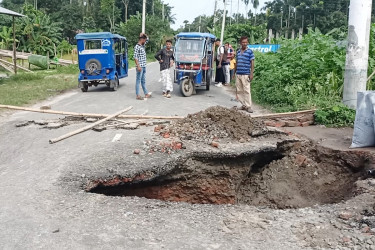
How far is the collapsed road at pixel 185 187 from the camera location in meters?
3.25

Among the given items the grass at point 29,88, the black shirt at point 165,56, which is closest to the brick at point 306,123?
A: the black shirt at point 165,56

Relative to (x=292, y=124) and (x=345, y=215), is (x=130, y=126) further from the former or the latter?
(x=345, y=215)

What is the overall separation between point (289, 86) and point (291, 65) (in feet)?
4.13

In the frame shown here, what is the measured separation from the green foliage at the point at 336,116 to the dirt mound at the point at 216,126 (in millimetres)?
1590

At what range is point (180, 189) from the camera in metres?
5.54

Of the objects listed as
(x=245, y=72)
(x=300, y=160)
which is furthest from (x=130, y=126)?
(x=245, y=72)

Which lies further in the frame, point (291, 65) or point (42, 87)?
point (42, 87)

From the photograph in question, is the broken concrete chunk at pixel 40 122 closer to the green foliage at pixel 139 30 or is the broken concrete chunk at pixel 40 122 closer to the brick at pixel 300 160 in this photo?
the brick at pixel 300 160

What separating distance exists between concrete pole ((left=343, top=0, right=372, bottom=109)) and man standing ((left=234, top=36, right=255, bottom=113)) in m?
2.16

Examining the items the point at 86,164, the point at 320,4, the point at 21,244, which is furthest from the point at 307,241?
the point at 320,4

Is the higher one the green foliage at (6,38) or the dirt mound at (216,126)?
the green foliage at (6,38)

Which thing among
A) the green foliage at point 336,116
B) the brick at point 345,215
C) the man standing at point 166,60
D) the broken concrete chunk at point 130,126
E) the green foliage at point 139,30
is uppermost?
the green foliage at point 139,30

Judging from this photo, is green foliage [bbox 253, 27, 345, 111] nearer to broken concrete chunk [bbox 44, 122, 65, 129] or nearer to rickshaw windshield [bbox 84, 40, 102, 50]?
broken concrete chunk [bbox 44, 122, 65, 129]

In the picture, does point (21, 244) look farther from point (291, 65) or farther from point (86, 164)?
point (291, 65)
